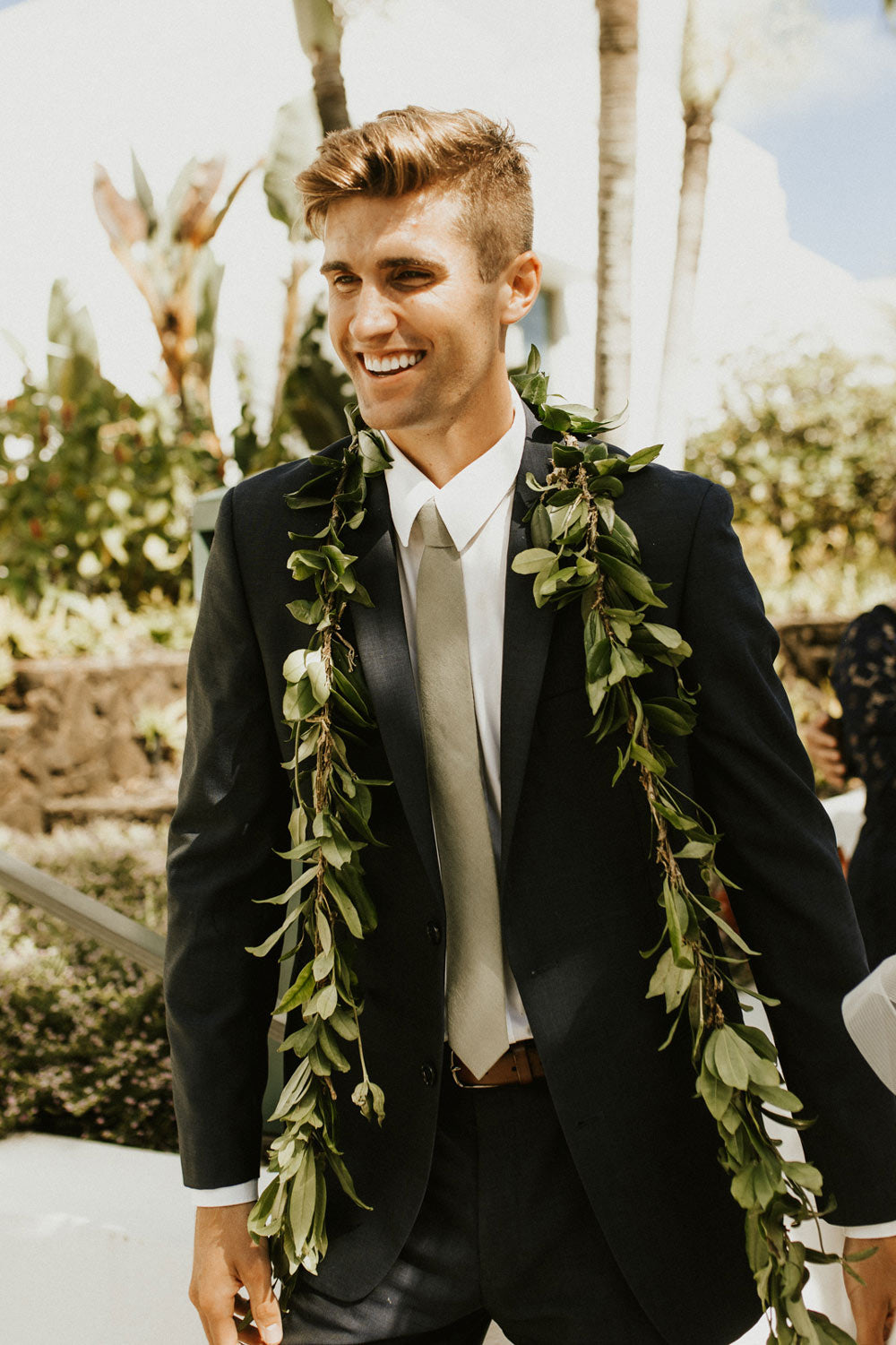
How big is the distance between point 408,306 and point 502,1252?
3.77 ft

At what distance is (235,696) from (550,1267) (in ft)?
2.67

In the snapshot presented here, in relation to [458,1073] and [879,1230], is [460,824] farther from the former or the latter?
[879,1230]

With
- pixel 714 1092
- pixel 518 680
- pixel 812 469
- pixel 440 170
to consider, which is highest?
pixel 812 469

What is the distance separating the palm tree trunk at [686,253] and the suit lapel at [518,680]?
496 centimetres

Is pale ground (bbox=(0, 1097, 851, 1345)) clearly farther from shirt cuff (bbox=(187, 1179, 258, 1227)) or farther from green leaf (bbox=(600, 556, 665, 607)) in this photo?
green leaf (bbox=(600, 556, 665, 607))

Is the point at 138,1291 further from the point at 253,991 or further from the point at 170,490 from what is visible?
the point at 170,490

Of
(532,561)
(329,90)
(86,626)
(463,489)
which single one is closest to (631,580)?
(532,561)

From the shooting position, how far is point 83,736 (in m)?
6.50

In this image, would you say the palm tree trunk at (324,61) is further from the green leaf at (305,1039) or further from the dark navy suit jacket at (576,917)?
the green leaf at (305,1039)

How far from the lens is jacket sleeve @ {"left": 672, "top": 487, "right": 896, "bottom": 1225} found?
143cm

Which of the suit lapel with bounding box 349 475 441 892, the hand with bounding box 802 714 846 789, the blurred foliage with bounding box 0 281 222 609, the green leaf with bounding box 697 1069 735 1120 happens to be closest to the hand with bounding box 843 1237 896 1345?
the green leaf with bounding box 697 1069 735 1120

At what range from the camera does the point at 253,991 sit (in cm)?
159

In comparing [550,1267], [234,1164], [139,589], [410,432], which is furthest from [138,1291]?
[139,589]

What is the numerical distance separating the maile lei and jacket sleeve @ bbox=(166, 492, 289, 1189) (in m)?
0.09
